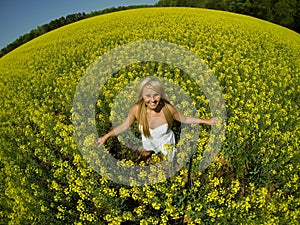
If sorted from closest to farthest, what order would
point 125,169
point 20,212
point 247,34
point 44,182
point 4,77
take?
1. point 125,169
2. point 20,212
3. point 44,182
4. point 4,77
5. point 247,34

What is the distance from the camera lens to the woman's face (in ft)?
14.7

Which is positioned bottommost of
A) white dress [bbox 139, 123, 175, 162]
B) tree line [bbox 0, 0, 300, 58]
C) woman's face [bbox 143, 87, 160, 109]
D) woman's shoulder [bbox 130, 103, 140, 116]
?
white dress [bbox 139, 123, 175, 162]

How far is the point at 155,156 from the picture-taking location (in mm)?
4535

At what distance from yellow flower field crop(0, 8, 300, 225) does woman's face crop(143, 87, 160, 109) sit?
761 mm

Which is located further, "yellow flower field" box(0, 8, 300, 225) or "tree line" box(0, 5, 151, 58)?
"tree line" box(0, 5, 151, 58)

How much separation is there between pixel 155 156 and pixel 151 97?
827mm

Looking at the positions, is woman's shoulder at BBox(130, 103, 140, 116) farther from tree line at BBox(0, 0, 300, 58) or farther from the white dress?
tree line at BBox(0, 0, 300, 58)

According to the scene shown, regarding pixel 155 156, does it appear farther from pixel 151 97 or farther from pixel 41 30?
pixel 41 30

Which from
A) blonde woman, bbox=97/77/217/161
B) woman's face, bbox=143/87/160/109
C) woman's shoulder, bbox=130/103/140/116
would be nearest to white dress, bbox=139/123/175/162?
blonde woman, bbox=97/77/217/161

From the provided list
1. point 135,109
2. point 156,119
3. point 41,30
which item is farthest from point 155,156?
point 41,30

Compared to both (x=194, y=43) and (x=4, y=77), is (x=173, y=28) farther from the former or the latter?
(x=4, y=77)

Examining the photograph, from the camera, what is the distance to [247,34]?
1328 cm

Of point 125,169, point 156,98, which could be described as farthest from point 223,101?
point 125,169

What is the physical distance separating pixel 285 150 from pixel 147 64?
469 cm
